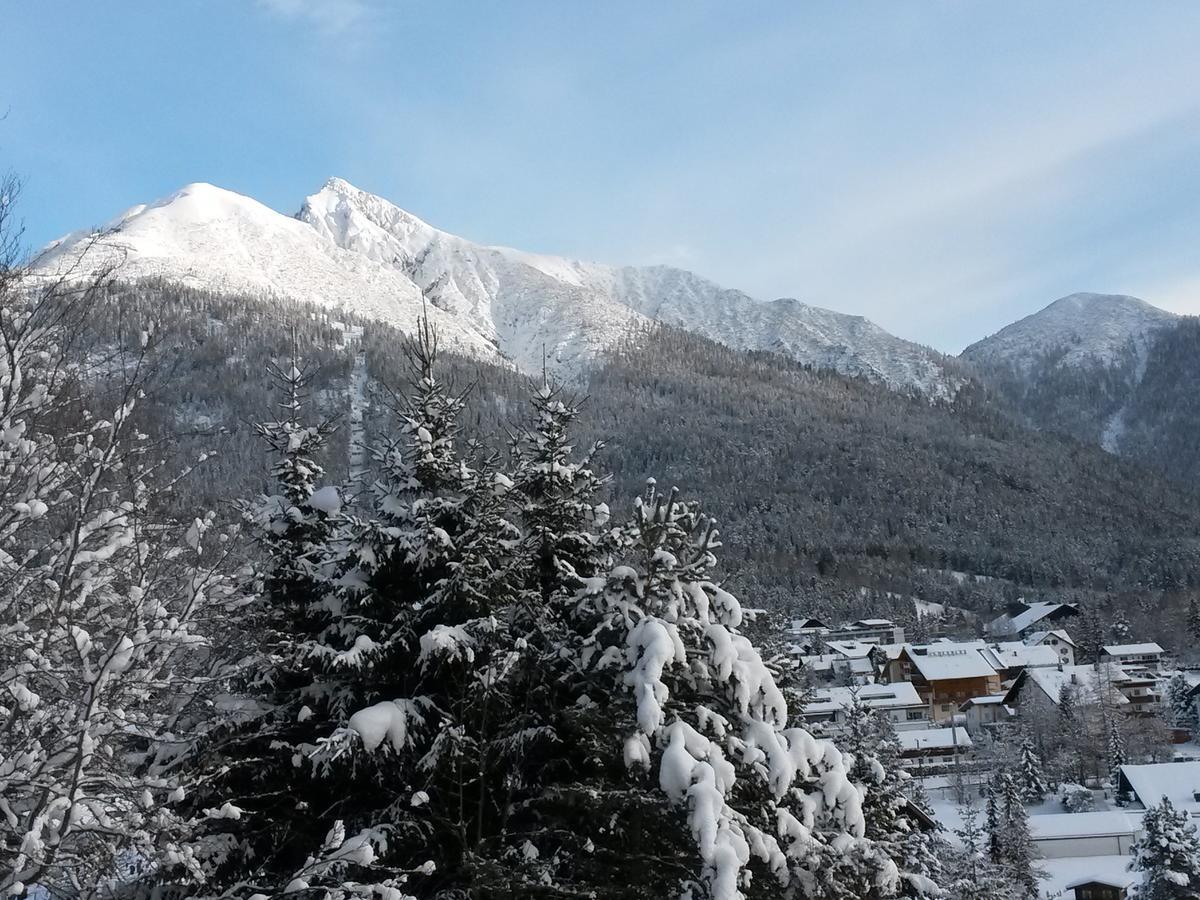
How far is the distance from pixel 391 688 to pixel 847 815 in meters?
4.83

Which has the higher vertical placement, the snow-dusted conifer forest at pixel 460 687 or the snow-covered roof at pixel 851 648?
the snow-dusted conifer forest at pixel 460 687

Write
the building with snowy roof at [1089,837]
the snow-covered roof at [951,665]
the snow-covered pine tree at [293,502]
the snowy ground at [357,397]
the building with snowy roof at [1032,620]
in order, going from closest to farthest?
the snow-covered pine tree at [293,502]
the snowy ground at [357,397]
the building with snowy roof at [1089,837]
the snow-covered roof at [951,665]
the building with snowy roof at [1032,620]

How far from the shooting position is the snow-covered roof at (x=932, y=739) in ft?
184

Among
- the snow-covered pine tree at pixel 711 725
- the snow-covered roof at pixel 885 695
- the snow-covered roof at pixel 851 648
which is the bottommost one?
the snow-covered roof at pixel 885 695

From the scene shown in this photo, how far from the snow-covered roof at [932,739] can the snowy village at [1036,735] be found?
139mm

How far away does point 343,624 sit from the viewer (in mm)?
10211

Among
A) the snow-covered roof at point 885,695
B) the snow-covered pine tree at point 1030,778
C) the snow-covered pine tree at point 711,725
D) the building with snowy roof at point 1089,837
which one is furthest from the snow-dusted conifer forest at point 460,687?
the snow-covered roof at point 885,695

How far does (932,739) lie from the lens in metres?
58.3

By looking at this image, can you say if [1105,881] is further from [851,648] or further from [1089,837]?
[851,648]

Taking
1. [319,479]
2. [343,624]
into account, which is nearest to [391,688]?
[343,624]

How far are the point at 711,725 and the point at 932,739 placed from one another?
2185 inches

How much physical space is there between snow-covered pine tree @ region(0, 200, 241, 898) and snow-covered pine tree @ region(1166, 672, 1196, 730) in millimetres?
67020

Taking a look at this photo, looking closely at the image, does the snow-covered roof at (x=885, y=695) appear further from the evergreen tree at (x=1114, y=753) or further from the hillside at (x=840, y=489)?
the hillside at (x=840, y=489)

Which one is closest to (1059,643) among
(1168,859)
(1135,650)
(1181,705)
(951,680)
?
(1135,650)
